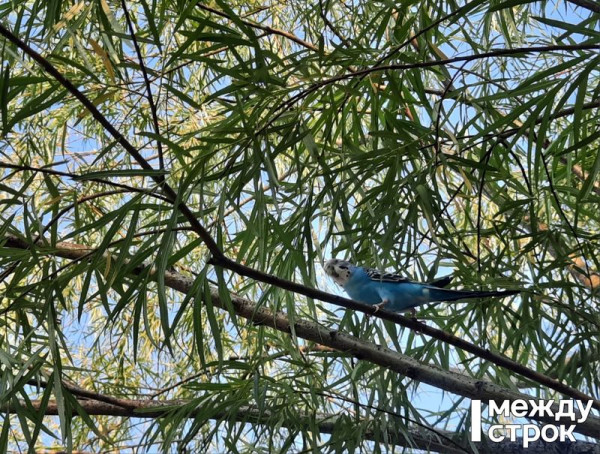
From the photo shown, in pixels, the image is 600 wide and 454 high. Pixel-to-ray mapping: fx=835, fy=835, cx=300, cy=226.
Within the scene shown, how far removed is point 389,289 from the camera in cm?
159

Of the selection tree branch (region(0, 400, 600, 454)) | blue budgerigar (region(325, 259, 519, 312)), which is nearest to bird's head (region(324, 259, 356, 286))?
blue budgerigar (region(325, 259, 519, 312))

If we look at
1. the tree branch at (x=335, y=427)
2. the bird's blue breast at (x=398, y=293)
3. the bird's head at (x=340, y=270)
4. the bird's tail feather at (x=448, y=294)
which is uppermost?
the bird's head at (x=340, y=270)

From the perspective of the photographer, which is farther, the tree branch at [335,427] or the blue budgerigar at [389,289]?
the tree branch at [335,427]

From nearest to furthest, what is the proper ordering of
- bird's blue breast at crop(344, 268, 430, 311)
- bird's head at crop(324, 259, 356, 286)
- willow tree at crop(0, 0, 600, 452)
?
willow tree at crop(0, 0, 600, 452) < bird's blue breast at crop(344, 268, 430, 311) < bird's head at crop(324, 259, 356, 286)

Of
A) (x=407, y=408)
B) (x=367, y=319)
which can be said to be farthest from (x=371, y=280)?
(x=407, y=408)

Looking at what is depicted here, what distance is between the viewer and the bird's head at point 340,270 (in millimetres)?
1793

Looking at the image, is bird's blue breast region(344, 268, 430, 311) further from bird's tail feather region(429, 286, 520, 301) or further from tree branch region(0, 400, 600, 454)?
tree branch region(0, 400, 600, 454)

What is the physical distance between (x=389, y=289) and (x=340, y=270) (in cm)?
24

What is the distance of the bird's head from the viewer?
1.79 metres

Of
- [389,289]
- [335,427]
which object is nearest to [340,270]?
[389,289]

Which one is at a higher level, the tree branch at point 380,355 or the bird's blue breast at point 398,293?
the bird's blue breast at point 398,293

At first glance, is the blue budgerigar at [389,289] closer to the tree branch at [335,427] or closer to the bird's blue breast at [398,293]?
the bird's blue breast at [398,293]

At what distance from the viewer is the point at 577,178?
81.7 inches

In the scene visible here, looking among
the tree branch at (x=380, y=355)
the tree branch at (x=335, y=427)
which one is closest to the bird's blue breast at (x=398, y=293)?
the tree branch at (x=380, y=355)
